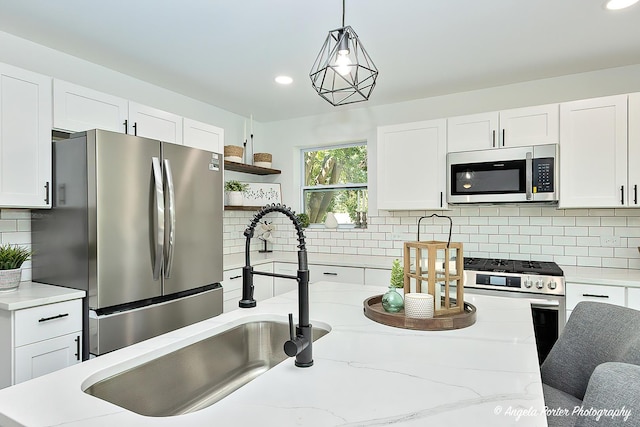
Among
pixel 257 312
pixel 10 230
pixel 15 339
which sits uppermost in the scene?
pixel 10 230

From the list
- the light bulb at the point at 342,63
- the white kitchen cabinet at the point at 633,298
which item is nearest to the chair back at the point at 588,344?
the light bulb at the point at 342,63

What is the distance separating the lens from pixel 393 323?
1438 millimetres

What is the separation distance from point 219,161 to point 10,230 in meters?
1.39

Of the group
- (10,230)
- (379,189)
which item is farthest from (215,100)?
(10,230)

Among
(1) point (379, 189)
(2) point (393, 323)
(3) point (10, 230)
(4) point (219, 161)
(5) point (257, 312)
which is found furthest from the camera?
(1) point (379, 189)

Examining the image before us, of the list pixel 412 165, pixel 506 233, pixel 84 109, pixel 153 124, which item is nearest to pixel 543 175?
pixel 506 233

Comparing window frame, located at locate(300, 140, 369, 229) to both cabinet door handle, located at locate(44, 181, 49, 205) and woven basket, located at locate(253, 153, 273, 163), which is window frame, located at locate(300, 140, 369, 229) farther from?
cabinet door handle, located at locate(44, 181, 49, 205)

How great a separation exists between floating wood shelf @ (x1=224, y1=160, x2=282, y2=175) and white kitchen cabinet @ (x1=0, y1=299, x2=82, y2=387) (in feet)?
6.73

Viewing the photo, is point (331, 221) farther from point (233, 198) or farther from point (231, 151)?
point (231, 151)

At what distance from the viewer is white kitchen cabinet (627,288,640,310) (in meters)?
2.46

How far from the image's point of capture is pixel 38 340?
1969mm

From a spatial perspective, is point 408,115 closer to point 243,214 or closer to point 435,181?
point 435,181

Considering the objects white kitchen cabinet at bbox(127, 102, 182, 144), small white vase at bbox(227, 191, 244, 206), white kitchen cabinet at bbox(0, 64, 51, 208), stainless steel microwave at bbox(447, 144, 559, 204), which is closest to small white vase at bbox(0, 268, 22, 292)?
white kitchen cabinet at bbox(0, 64, 51, 208)

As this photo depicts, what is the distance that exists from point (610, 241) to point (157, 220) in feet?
11.1
